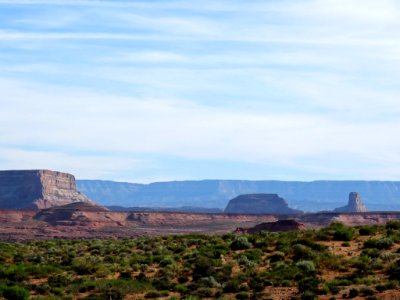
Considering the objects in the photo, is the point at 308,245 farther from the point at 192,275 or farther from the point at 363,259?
the point at 192,275

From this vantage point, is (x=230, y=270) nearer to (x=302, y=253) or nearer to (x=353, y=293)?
(x=302, y=253)

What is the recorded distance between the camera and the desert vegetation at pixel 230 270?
2403 cm

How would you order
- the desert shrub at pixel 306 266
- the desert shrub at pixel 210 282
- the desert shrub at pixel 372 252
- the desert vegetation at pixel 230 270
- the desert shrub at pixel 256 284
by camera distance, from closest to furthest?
the desert vegetation at pixel 230 270 → the desert shrub at pixel 256 284 → the desert shrub at pixel 210 282 → the desert shrub at pixel 306 266 → the desert shrub at pixel 372 252

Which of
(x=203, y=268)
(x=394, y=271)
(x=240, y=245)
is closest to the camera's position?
(x=394, y=271)

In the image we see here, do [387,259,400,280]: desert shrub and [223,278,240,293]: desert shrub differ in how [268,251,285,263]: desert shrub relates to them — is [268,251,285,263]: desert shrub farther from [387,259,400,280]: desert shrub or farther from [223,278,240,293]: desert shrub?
[387,259,400,280]: desert shrub

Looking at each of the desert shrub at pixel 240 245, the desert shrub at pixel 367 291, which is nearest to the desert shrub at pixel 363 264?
the desert shrub at pixel 367 291

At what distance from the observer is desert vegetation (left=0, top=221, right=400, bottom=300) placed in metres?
24.0

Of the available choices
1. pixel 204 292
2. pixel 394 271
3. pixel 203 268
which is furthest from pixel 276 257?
pixel 394 271

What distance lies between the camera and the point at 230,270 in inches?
1077

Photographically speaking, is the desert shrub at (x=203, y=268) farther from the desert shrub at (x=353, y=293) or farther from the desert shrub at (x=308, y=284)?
the desert shrub at (x=353, y=293)

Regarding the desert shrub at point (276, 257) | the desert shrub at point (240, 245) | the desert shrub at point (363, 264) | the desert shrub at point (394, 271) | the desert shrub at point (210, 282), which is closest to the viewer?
the desert shrub at point (394, 271)

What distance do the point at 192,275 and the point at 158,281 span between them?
168 cm

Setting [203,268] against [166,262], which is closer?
[203,268]

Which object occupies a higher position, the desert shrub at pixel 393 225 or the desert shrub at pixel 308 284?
the desert shrub at pixel 393 225
